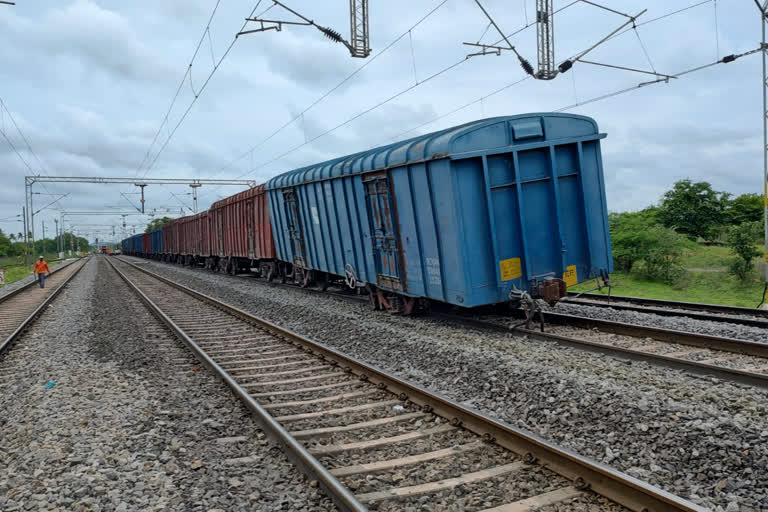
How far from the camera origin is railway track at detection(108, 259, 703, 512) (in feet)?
11.7

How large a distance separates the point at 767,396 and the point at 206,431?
522 centimetres

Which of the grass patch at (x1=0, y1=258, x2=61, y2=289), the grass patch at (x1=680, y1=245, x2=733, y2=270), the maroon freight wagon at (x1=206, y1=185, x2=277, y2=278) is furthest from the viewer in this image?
the grass patch at (x1=0, y1=258, x2=61, y2=289)

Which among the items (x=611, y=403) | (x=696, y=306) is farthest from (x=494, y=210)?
(x=696, y=306)

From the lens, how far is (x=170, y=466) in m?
4.39

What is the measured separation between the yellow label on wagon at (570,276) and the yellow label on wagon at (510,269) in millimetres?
859

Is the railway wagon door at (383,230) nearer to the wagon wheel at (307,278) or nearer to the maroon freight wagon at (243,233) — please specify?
the wagon wheel at (307,278)

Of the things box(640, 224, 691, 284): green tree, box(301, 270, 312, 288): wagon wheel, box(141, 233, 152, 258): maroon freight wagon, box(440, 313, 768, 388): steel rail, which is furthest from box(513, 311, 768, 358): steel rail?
box(141, 233, 152, 258): maroon freight wagon

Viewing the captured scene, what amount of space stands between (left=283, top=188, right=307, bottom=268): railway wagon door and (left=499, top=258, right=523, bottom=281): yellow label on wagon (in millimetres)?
8362

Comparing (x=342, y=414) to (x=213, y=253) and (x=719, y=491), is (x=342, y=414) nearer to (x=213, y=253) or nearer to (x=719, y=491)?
(x=719, y=491)

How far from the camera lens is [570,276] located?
9.22 meters

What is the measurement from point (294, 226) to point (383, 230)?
19.9 feet

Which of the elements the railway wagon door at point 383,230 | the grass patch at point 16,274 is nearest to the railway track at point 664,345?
the railway wagon door at point 383,230

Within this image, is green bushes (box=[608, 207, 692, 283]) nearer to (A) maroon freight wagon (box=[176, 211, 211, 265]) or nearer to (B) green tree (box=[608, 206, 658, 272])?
(B) green tree (box=[608, 206, 658, 272])

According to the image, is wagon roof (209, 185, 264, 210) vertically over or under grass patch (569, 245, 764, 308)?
over
